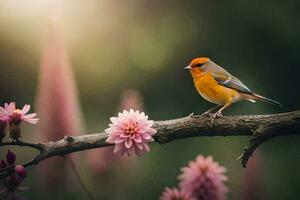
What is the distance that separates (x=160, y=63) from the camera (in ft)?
6.16

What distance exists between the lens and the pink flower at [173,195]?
1725 mm

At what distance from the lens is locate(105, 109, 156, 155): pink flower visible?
1676 mm

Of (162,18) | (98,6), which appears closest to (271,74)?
(162,18)

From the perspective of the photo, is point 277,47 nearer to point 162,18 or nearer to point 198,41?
point 198,41

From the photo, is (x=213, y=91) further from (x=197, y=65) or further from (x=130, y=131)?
(x=130, y=131)

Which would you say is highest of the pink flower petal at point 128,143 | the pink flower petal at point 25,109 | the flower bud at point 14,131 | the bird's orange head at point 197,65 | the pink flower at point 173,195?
the bird's orange head at point 197,65

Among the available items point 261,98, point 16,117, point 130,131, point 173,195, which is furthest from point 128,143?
point 261,98

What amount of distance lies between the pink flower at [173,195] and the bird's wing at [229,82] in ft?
1.04

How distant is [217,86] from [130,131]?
273 mm

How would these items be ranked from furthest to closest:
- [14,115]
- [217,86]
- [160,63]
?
[160,63]
[217,86]
[14,115]

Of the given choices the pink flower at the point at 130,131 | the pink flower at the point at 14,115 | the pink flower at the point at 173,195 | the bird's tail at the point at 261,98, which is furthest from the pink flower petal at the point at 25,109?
the bird's tail at the point at 261,98

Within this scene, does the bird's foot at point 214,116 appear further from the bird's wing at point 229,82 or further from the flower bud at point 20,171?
the flower bud at point 20,171

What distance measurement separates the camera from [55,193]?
1.77 meters

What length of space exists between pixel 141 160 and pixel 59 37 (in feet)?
1.40
